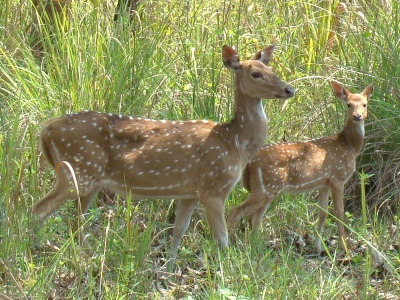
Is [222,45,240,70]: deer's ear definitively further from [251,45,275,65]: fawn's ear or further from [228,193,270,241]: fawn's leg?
[228,193,270,241]: fawn's leg

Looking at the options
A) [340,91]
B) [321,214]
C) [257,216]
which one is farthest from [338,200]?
[340,91]

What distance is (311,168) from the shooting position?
814cm

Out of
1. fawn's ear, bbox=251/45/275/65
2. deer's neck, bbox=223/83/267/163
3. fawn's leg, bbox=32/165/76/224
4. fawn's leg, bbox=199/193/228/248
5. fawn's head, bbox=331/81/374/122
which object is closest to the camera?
fawn's leg, bbox=32/165/76/224

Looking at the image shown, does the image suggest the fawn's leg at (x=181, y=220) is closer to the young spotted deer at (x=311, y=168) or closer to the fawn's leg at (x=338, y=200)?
the young spotted deer at (x=311, y=168)

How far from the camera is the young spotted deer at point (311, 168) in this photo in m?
7.82

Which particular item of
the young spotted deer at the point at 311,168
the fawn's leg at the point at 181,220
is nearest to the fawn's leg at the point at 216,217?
the fawn's leg at the point at 181,220

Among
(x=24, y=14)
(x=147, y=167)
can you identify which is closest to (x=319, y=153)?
(x=147, y=167)

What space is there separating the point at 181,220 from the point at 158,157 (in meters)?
0.54

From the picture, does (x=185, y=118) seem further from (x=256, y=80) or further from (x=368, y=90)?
(x=368, y=90)

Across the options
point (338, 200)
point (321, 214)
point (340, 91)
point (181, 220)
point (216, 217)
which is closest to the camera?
point (216, 217)

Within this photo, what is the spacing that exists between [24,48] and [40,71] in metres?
0.35

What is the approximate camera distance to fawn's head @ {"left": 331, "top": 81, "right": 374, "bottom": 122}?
Answer: 8312mm

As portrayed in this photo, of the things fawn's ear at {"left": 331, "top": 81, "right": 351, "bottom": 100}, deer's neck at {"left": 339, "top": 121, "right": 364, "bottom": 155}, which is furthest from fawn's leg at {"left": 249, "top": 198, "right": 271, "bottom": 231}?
fawn's ear at {"left": 331, "top": 81, "right": 351, "bottom": 100}

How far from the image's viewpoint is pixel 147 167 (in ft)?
23.3
